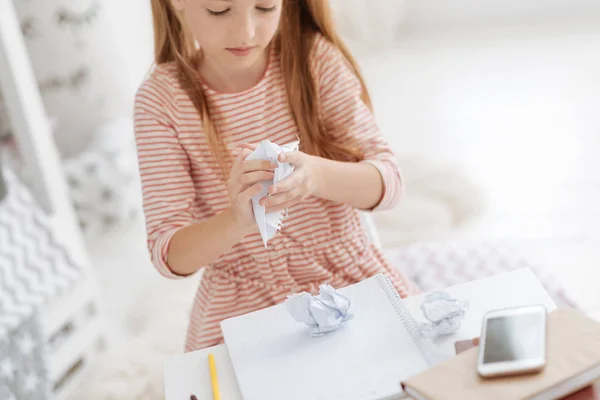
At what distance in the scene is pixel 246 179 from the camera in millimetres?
825

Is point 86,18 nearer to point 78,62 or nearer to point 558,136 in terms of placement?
point 78,62

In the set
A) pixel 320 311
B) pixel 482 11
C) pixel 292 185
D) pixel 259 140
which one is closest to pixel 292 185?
pixel 292 185

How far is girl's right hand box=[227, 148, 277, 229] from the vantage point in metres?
0.82

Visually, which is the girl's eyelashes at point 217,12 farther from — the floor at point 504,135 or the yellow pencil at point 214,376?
the floor at point 504,135

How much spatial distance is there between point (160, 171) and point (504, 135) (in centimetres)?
161

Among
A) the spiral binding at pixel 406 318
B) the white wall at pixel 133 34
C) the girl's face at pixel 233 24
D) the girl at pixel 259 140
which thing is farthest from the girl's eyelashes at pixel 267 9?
the white wall at pixel 133 34

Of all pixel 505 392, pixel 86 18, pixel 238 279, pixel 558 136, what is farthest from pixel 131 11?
pixel 505 392

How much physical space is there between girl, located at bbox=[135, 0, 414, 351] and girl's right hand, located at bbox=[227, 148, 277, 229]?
0.17 metres

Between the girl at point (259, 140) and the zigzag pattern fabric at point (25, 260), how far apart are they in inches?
19.4

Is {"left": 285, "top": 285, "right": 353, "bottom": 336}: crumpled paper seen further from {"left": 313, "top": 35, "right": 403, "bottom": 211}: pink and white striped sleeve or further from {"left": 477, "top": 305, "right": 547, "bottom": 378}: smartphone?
{"left": 313, "top": 35, "right": 403, "bottom": 211}: pink and white striped sleeve

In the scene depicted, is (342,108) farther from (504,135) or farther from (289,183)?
(504,135)

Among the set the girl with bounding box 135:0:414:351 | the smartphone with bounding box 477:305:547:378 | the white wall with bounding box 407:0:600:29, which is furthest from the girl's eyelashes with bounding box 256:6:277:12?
the white wall with bounding box 407:0:600:29

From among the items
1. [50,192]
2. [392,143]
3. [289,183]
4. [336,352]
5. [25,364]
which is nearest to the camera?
[336,352]

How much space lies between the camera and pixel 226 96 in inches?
42.4
